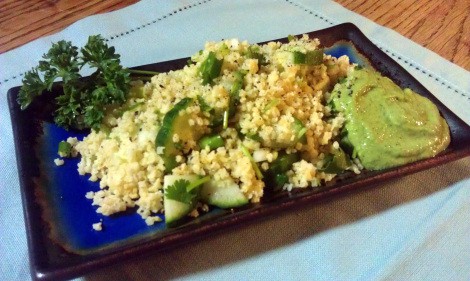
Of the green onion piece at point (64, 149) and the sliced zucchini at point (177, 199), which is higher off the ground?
the green onion piece at point (64, 149)

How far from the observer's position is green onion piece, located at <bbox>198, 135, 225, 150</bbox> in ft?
4.84

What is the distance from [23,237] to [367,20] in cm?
177

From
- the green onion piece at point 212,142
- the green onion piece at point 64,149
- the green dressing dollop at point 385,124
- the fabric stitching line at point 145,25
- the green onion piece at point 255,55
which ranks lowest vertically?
the green dressing dollop at point 385,124

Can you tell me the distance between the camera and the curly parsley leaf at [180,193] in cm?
133

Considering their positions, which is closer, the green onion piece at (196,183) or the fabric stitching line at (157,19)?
the green onion piece at (196,183)

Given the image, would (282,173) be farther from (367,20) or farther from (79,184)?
(367,20)

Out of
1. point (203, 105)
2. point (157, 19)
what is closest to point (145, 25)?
point (157, 19)

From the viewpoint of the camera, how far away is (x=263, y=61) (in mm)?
1721

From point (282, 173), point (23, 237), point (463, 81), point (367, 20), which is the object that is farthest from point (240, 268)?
point (367, 20)

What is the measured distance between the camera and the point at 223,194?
1394mm

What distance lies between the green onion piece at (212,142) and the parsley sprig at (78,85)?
0.94 ft

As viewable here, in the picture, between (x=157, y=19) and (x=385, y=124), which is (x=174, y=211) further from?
(x=157, y=19)

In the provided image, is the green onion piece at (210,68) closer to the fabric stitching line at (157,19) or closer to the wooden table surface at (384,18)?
the fabric stitching line at (157,19)

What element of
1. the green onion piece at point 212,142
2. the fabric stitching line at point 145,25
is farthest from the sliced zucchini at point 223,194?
the fabric stitching line at point 145,25
